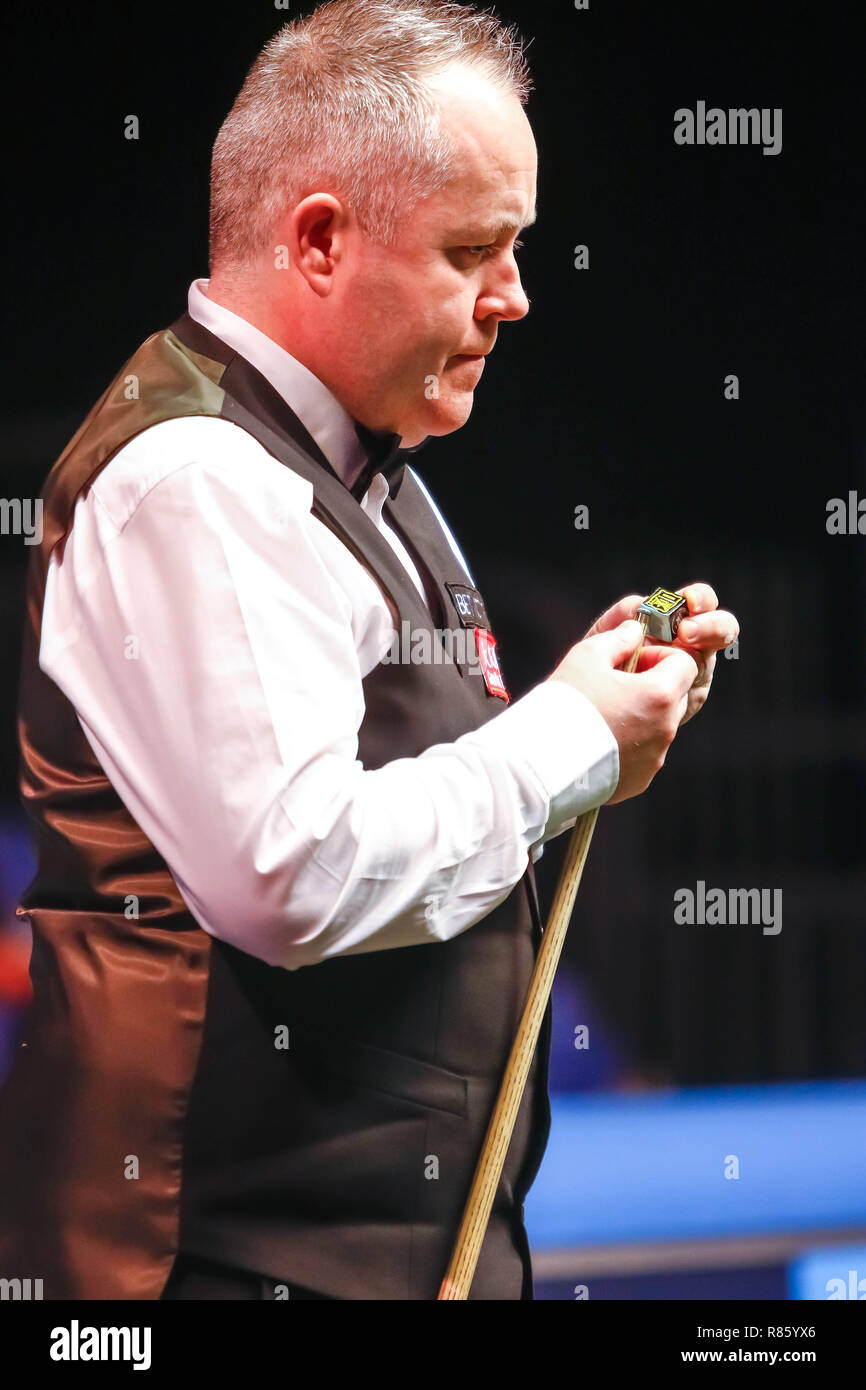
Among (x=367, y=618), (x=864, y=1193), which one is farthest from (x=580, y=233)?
(x=864, y=1193)

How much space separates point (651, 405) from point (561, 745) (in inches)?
55.4

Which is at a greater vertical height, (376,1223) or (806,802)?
(806,802)

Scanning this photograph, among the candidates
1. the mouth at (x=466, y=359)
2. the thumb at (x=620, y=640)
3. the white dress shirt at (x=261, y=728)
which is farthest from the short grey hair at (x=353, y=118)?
the thumb at (x=620, y=640)

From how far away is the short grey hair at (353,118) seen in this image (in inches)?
43.7

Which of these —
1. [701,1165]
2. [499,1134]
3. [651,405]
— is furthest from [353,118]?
[701,1165]

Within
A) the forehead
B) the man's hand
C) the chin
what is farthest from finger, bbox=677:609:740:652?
the forehead

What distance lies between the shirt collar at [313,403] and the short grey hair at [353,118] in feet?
0.18

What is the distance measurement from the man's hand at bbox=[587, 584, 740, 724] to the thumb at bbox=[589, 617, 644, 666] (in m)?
0.01

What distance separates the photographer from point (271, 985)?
1.05 meters

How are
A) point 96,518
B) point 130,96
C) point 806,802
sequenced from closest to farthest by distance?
point 96,518 → point 130,96 → point 806,802

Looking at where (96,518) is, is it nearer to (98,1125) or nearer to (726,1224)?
(98,1125)

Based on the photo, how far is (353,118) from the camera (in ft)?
3.67

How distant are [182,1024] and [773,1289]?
5.00 feet

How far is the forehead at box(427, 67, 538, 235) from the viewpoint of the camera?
1115 millimetres
